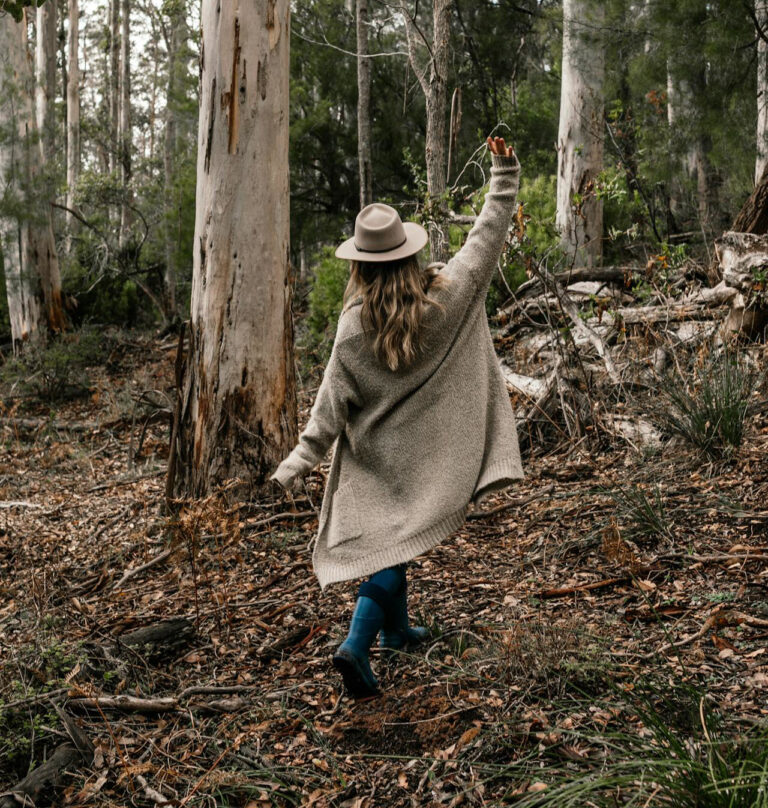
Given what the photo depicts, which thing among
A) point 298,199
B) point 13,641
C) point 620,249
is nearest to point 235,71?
point 13,641

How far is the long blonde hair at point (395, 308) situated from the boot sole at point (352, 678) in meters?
1.08

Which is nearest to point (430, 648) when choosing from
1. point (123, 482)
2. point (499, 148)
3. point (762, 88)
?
point (499, 148)

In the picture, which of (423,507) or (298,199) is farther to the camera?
(298,199)

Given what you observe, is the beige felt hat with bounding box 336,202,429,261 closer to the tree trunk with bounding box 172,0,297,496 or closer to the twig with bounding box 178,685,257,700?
the twig with bounding box 178,685,257,700

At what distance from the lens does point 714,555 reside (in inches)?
143

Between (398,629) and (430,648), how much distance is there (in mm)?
152

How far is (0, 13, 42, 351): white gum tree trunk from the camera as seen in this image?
10906 millimetres

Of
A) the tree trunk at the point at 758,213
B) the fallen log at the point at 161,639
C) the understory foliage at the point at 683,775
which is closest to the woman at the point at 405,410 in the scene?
the fallen log at the point at 161,639

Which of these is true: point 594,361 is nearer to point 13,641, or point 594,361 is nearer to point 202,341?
point 202,341

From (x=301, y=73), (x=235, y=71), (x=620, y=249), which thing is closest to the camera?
(x=235, y=71)

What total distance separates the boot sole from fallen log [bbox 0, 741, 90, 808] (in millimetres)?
898

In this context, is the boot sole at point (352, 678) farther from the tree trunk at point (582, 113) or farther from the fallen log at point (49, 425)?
the tree trunk at point (582, 113)

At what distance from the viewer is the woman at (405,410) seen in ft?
9.88

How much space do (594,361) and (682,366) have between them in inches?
25.3
